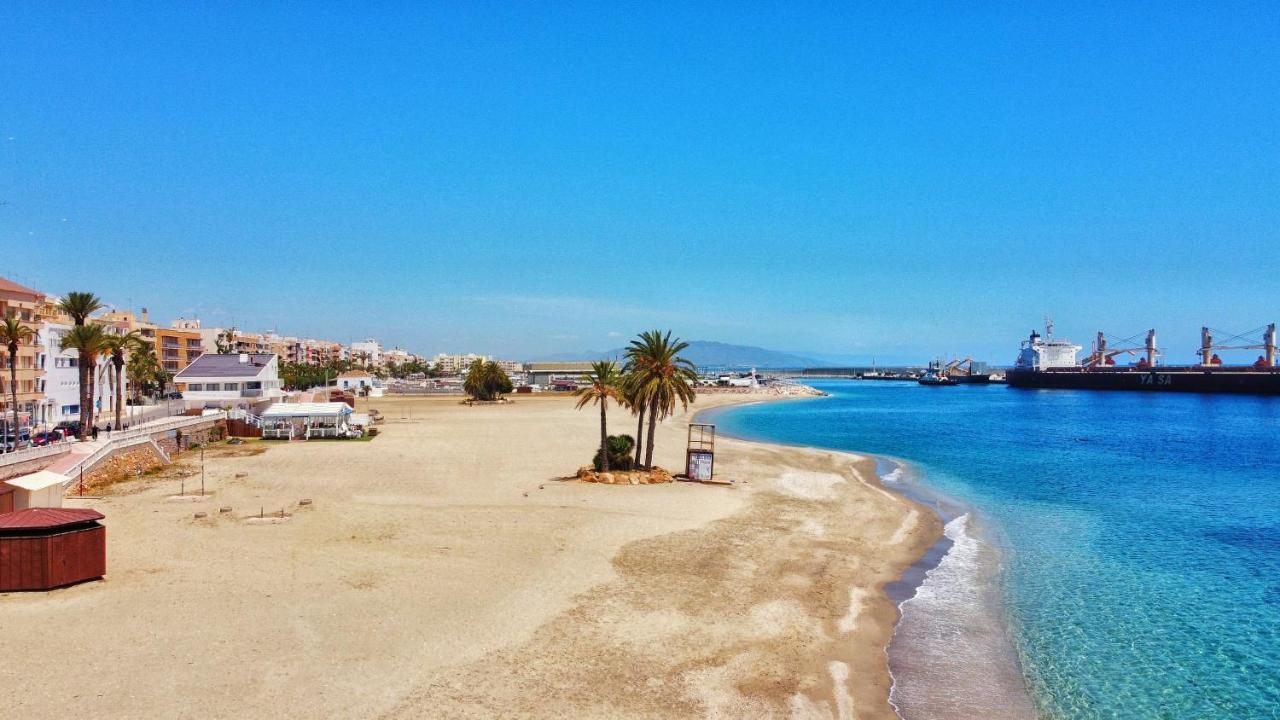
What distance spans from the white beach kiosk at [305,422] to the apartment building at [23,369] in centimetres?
1349

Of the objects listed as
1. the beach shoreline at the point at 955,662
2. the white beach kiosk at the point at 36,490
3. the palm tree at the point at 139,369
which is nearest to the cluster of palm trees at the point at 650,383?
the beach shoreline at the point at 955,662

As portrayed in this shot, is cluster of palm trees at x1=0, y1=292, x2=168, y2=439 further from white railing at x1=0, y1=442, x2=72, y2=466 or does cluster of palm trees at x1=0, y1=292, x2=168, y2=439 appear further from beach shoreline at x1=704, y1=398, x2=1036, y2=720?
beach shoreline at x1=704, y1=398, x2=1036, y2=720

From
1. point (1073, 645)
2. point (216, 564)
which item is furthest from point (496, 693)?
point (1073, 645)

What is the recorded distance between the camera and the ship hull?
155500mm

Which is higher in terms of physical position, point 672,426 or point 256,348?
point 256,348

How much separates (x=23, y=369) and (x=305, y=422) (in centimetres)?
1685

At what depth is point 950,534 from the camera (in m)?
27.9

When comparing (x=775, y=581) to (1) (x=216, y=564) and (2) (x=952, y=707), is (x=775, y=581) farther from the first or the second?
(1) (x=216, y=564)

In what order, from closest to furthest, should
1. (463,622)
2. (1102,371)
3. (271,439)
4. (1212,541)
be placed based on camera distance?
(463,622) < (1212,541) < (271,439) < (1102,371)

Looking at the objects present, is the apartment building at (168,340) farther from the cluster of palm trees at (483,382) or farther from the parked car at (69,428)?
the parked car at (69,428)

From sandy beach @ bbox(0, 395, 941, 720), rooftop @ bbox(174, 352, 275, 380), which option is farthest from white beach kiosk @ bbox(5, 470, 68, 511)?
rooftop @ bbox(174, 352, 275, 380)

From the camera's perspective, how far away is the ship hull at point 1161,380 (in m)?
156

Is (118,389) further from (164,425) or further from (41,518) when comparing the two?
(41,518)

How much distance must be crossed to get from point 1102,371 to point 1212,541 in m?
190
